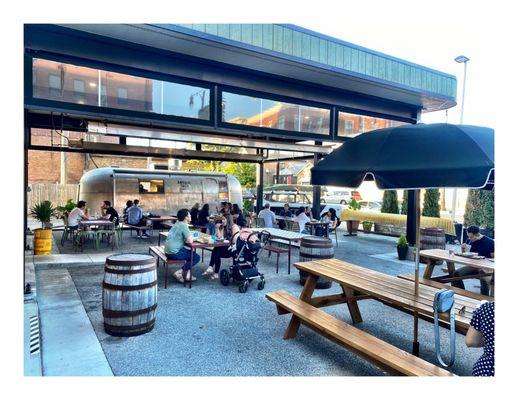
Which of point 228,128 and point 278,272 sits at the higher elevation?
point 228,128

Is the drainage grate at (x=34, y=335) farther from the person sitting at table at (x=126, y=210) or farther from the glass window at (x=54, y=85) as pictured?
the person sitting at table at (x=126, y=210)

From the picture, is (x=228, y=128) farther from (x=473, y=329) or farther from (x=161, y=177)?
(x=161, y=177)

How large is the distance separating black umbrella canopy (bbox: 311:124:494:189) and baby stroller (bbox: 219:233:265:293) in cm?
296

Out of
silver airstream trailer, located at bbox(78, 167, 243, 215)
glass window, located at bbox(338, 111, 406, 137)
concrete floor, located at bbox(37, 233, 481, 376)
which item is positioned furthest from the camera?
silver airstream trailer, located at bbox(78, 167, 243, 215)

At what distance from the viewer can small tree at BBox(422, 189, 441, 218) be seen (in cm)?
1448

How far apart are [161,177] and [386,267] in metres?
10.9

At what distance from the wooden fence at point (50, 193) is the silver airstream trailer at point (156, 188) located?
6872 mm

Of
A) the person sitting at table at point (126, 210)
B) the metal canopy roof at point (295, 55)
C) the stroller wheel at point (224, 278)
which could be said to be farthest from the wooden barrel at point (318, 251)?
the person sitting at table at point (126, 210)

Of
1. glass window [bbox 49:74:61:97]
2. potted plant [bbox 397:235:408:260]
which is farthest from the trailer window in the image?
potted plant [bbox 397:235:408:260]

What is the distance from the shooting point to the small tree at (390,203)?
51.4ft

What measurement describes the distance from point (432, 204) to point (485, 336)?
13.5m

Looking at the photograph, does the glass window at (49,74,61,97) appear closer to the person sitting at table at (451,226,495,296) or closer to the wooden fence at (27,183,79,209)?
the person sitting at table at (451,226,495,296)
